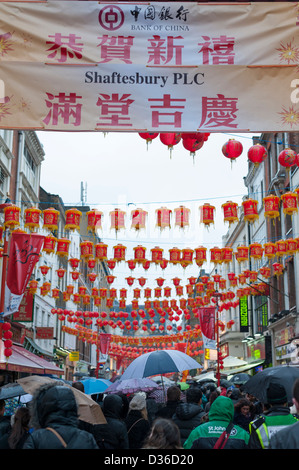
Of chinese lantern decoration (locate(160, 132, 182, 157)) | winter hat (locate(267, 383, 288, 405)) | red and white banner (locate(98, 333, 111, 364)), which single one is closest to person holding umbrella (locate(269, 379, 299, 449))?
winter hat (locate(267, 383, 288, 405))

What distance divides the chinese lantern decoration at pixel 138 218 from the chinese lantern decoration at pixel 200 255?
416cm

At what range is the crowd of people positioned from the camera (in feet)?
13.2

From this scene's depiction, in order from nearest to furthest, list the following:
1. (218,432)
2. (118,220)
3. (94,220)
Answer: (218,432) → (118,220) → (94,220)

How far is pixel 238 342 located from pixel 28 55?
146 feet

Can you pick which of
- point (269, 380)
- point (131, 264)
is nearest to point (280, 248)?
point (131, 264)

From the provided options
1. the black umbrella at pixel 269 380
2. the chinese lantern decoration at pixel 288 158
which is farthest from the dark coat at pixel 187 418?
the chinese lantern decoration at pixel 288 158

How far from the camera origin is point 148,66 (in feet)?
20.0

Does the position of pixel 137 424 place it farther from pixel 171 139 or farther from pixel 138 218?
pixel 138 218

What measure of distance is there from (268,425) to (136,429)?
127 inches

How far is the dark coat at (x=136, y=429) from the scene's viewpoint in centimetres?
790

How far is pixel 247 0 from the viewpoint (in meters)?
6.32

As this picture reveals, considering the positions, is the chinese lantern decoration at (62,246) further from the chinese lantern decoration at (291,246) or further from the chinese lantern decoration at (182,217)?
the chinese lantern decoration at (291,246)

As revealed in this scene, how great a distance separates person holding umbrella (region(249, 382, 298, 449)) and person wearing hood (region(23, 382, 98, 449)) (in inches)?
66.5
